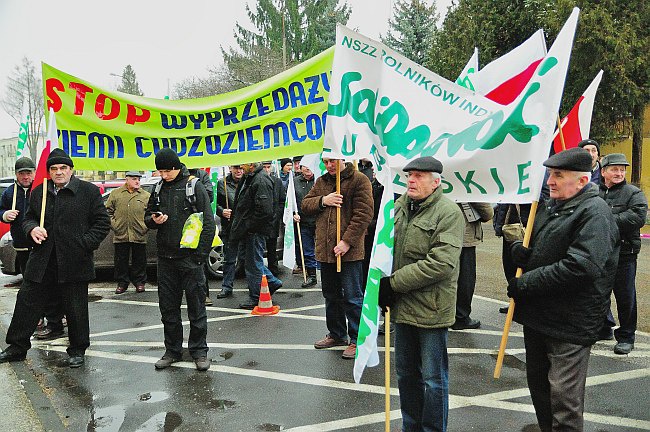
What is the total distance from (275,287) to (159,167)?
3.35 m

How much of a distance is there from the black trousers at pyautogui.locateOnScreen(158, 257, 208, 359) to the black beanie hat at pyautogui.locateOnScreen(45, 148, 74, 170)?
49.6 inches

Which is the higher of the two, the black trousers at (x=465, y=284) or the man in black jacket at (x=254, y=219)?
the man in black jacket at (x=254, y=219)

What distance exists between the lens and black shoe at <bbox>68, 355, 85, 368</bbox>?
5.86 metres

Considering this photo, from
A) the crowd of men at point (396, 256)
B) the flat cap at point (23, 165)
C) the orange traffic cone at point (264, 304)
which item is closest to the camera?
the crowd of men at point (396, 256)

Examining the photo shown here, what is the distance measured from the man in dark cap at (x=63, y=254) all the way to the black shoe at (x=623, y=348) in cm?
510

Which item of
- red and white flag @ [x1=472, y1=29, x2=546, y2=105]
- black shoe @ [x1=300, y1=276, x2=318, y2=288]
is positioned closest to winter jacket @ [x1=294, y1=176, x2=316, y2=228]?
black shoe @ [x1=300, y1=276, x2=318, y2=288]

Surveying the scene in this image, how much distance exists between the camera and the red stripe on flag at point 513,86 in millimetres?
5416

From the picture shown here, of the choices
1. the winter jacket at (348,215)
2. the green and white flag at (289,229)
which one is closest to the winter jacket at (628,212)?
the winter jacket at (348,215)

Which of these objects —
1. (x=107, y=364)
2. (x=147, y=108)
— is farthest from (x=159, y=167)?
(x=107, y=364)

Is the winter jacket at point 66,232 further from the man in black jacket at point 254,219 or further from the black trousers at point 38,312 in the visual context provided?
the man in black jacket at point 254,219

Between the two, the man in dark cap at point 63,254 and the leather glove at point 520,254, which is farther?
the man in dark cap at point 63,254

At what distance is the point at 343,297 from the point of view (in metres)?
6.08

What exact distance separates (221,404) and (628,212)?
160 inches

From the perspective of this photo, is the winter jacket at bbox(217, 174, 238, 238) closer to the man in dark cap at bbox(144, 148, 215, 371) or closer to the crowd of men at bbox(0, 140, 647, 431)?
the crowd of men at bbox(0, 140, 647, 431)
